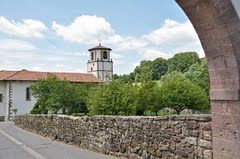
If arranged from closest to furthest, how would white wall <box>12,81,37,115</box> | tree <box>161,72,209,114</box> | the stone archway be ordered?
the stone archway → tree <box>161,72,209,114</box> → white wall <box>12,81,37,115</box>

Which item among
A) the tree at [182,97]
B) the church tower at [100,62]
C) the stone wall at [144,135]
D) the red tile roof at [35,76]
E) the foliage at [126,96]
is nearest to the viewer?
the stone wall at [144,135]

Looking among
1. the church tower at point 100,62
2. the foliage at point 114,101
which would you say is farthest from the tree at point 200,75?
the foliage at point 114,101

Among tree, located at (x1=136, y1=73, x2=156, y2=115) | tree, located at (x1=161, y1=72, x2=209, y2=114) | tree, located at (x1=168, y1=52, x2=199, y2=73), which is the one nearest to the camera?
tree, located at (x1=136, y1=73, x2=156, y2=115)

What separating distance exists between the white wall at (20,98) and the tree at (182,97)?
938 inches

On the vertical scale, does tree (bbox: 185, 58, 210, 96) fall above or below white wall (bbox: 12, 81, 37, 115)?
above

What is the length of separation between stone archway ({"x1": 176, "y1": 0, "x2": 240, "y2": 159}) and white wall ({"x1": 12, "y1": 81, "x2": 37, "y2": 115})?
166 feet

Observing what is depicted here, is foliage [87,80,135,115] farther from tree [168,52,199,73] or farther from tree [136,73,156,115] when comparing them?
Answer: tree [168,52,199,73]

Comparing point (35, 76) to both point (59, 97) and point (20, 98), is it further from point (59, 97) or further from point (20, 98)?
point (59, 97)

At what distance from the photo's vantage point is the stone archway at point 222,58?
16.8 feet

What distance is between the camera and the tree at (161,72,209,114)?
127 feet

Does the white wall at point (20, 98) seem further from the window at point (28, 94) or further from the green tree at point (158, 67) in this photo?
the green tree at point (158, 67)

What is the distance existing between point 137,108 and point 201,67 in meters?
23.6

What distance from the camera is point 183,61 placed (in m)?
85.3

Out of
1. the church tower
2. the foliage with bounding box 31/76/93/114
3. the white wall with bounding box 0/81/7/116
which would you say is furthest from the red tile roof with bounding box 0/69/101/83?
the church tower
